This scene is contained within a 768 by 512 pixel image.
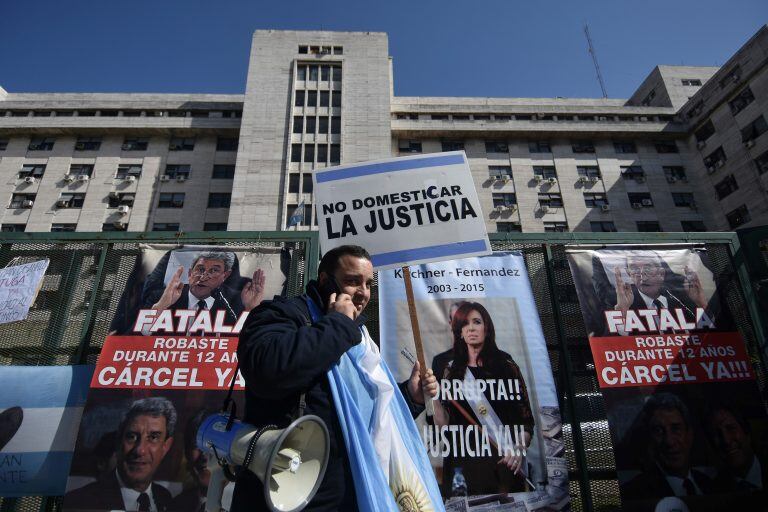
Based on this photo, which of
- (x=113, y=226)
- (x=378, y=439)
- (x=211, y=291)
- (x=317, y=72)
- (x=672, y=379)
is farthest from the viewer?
(x=317, y=72)

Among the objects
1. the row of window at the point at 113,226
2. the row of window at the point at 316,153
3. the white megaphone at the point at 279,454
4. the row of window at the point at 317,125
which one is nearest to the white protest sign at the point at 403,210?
the white megaphone at the point at 279,454

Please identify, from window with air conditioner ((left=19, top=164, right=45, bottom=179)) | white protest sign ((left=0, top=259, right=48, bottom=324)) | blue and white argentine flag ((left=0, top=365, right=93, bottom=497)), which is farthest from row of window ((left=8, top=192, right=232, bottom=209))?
blue and white argentine flag ((left=0, top=365, right=93, bottom=497))

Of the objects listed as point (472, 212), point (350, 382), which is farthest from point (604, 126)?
point (350, 382)

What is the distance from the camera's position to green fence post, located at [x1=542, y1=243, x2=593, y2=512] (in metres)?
4.40

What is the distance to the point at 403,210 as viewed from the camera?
3852mm

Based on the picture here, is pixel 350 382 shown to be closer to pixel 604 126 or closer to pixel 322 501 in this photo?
pixel 322 501

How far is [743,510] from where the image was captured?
4.30 meters

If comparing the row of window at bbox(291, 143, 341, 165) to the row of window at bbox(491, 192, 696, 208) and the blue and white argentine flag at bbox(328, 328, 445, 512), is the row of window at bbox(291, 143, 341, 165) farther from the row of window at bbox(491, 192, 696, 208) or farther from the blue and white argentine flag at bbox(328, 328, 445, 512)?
the blue and white argentine flag at bbox(328, 328, 445, 512)

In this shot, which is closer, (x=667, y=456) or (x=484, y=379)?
(x=667, y=456)

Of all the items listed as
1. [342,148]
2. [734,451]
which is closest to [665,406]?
[734,451]

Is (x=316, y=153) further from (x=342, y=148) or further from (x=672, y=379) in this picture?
(x=672, y=379)

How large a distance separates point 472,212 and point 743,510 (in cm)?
432

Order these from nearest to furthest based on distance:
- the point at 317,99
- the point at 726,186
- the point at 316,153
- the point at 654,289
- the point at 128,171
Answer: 1. the point at 654,289
2. the point at 726,186
3. the point at 316,153
4. the point at 128,171
5. the point at 317,99

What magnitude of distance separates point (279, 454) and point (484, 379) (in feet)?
11.9
